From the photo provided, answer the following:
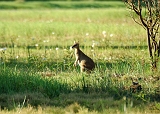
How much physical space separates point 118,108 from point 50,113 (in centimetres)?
97

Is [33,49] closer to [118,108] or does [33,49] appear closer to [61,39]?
[61,39]

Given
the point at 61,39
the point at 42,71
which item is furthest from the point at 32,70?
the point at 61,39

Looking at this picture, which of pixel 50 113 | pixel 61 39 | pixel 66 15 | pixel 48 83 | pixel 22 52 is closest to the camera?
pixel 50 113

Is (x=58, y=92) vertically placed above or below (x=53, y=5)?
below

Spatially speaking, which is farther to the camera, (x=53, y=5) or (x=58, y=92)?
(x=53, y=5)

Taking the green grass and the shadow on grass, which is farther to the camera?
the green grass

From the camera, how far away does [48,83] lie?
9219 millimetres

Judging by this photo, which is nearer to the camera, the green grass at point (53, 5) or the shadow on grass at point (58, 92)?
the shadow on grass at point (58, 92)

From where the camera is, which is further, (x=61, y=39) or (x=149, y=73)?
(x=61, y=39)

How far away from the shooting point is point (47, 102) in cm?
859

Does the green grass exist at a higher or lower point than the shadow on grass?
higher

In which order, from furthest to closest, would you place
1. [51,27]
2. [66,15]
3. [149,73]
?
1. [66,15]
2. [51,27]
3. [149,73]

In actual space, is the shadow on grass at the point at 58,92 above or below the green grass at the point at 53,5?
below

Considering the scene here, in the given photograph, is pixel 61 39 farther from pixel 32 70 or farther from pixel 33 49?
pixel 32 70
